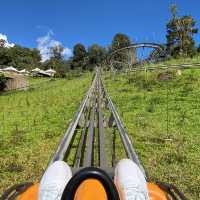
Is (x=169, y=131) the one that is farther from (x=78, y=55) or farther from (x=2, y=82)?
(x=78, y=55)

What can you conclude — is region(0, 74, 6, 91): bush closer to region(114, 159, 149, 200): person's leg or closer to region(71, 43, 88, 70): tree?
region(114, 159, 149, 200): person's leg

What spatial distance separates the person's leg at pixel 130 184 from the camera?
294cm

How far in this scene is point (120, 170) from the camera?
11.1ft

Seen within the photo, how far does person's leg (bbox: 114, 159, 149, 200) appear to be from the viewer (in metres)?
2.94

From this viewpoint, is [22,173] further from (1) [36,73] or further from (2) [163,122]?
(1) [36,73]

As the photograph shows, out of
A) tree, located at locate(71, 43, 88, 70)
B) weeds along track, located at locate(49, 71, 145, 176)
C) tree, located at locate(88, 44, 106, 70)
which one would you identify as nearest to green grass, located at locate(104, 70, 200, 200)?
weeds along track, located at locate(49, 71, 145, 176)

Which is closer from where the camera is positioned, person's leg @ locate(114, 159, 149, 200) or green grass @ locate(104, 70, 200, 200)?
person's leg @ locate(114, 159, 149, 200)

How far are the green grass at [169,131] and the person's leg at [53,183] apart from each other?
2011 mm

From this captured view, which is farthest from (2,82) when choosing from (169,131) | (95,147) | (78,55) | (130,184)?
(78,55)

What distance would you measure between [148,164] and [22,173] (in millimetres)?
2020

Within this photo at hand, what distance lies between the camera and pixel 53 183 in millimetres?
3092

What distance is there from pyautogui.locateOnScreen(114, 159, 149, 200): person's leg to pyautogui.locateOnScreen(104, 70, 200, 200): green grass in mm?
1846

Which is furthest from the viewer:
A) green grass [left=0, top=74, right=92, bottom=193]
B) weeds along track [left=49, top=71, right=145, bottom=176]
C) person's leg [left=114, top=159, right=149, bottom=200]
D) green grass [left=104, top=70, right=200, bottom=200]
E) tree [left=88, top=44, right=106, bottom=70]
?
tree [left=88, top=44, right=106, bottom=70]

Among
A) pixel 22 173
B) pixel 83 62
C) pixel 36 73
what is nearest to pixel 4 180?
pixel 22 173
